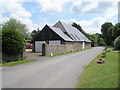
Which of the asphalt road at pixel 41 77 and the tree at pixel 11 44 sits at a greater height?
the tree at pixel 11 44

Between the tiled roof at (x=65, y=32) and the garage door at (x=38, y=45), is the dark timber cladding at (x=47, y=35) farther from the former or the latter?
the tiled roof at (x=65, y=32)

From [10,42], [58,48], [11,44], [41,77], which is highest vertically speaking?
[10,42]

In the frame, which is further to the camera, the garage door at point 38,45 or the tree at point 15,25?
the tree at point 15,25

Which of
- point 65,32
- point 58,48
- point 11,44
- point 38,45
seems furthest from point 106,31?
point 11,44

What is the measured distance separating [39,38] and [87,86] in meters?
26.7

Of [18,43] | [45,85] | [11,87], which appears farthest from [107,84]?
[18,43]

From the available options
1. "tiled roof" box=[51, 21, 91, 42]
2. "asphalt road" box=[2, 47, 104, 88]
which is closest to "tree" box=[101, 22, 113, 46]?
"tiled roof" box=[51, 21, 91, 42]

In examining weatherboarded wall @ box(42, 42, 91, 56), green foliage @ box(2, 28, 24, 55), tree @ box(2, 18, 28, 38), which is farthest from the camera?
tree @ box(2, 18, 28, 38)

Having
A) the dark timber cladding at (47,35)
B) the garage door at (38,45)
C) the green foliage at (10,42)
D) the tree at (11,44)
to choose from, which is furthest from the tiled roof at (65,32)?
the green foliage at (10,42)

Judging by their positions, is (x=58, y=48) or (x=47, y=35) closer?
(x=58, y=48)

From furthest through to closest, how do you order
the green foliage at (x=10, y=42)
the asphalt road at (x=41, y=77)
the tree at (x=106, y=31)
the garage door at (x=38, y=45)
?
the tree at (x=106, y=31) < the garage door at (x=38, y=45) < the green foliage at (x=10, y=42) < the asphalt road at (x=41, y=77)

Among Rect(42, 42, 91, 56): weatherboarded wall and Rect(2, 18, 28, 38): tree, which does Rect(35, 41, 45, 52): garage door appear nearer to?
Rect(42, 42, 91, 56): weatherboarded wall

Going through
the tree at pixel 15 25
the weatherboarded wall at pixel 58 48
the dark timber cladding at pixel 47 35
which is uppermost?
the tree at pixel 15 25

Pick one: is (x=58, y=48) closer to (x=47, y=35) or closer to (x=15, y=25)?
(x=47, y=35)
